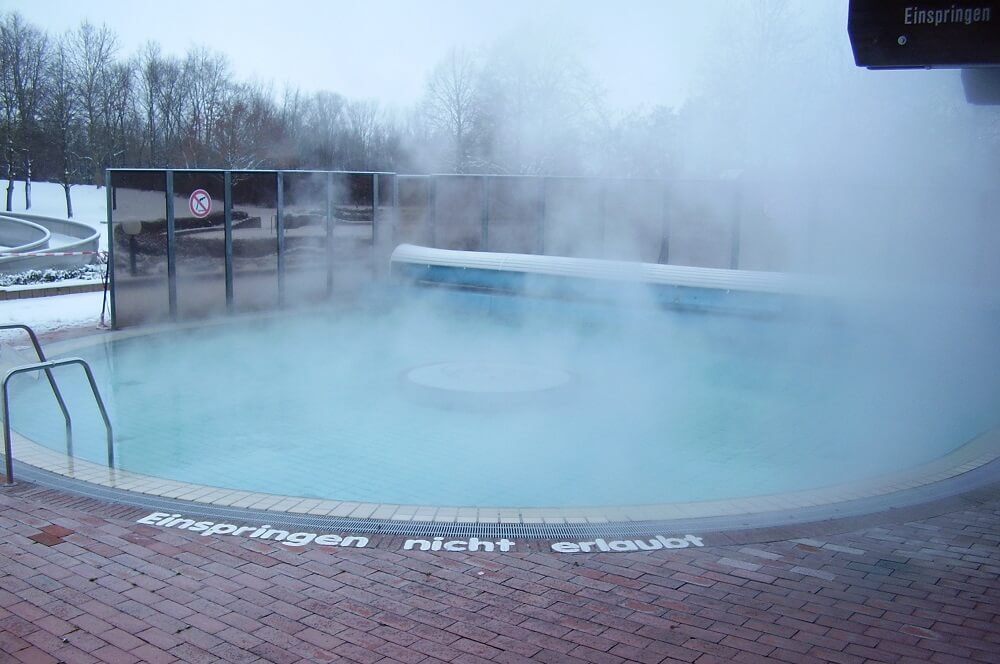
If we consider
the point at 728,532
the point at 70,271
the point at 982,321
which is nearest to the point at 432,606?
the point at 728,532

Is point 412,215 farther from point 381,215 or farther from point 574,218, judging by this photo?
point 574,218

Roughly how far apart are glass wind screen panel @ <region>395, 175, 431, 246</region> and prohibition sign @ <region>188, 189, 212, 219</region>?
9.39ft

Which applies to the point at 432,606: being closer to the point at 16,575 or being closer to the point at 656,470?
the point at 16,575

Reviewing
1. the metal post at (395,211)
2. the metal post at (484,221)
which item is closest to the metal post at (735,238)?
the metal post at (484,221)

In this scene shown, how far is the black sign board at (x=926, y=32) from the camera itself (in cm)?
242

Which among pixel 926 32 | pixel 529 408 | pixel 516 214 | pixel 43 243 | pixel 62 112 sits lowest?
pixel 529 408

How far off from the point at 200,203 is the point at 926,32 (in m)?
7.84

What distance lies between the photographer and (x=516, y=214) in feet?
35.7

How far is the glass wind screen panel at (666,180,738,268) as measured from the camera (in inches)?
341

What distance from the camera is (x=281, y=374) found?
273 inches

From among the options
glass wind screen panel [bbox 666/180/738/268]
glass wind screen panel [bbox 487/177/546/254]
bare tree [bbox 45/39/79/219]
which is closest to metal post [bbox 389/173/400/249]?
glass wind screen panel [bbox 487/177/546/254]

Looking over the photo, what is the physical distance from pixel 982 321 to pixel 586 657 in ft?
16.7

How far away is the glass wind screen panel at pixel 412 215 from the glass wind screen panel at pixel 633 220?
2.50 metres

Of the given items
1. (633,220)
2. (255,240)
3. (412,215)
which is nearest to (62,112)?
(412,215)
